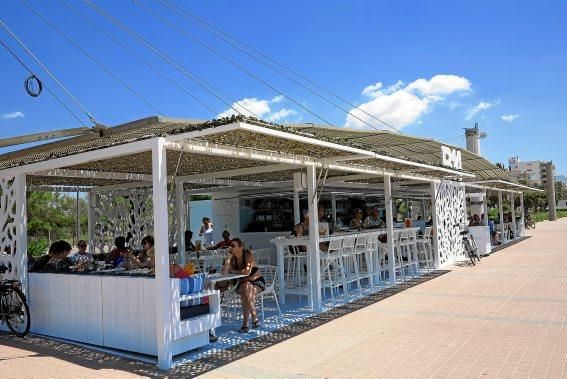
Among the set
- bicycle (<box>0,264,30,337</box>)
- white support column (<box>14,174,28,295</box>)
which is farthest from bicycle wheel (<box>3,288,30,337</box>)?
white support column (<box>14,174,28,295</box>)

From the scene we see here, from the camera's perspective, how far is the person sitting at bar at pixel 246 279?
20.3 ft

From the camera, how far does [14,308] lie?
21.3ft

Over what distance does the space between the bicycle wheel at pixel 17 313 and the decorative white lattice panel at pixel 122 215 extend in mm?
5132

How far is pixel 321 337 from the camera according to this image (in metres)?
5.70

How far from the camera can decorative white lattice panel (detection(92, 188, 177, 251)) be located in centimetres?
1174

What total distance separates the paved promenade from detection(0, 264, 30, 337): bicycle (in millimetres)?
249

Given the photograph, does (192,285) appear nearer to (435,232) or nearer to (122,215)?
(122,215)

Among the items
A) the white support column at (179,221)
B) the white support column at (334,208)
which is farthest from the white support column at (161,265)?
the white support column at (334,208)

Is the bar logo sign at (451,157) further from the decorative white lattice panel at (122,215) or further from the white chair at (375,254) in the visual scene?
A: the decorative white lattice panel at (122,215)

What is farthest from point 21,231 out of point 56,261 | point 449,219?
point 449,219

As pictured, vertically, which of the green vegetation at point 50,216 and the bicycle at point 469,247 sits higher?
the green vegetation at point 50,216

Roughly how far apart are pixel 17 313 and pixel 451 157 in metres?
8.94

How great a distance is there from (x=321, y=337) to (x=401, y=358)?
1132 millimetres

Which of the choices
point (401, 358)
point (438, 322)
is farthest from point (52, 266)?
point (438, 322)
